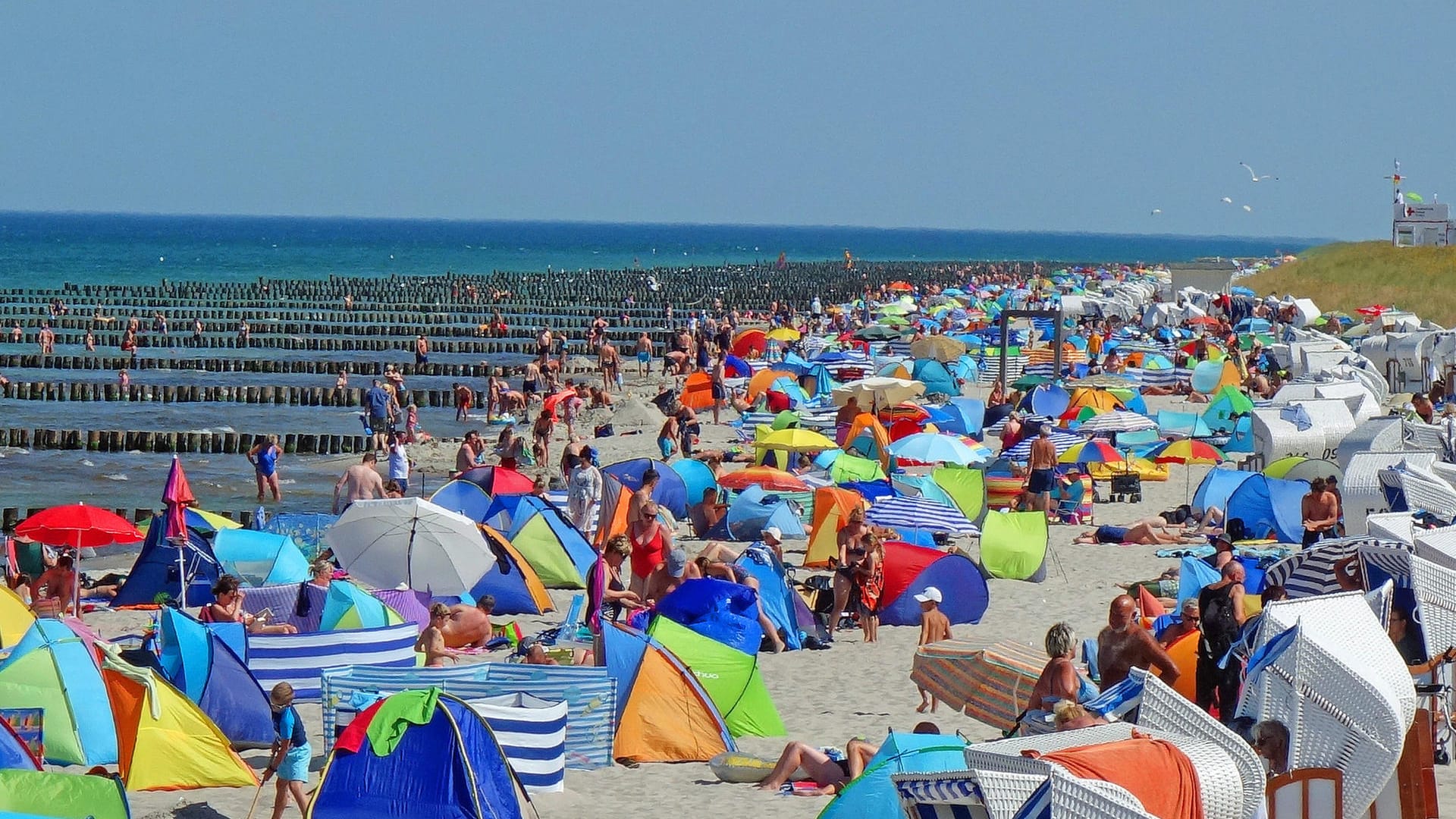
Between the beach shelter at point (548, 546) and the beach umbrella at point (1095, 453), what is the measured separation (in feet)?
23.8

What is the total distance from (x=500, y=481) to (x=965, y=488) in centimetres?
482

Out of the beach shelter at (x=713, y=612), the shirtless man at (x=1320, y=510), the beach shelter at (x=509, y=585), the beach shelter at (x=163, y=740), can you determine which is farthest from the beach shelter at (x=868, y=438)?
the beach shelter at (x=163, y=740)

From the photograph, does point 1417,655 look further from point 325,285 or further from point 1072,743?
point 325,285

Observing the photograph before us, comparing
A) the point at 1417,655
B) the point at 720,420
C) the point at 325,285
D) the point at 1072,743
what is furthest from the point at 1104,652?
the point at 325,285

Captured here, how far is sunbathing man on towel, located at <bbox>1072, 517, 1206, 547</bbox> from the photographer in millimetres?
16234

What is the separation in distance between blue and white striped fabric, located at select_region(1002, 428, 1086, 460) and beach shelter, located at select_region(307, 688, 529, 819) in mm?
11133

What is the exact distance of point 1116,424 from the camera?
20.8 metres

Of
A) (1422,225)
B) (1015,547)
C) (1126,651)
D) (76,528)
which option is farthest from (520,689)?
(1422,225)

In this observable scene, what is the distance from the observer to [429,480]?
22547 millimetres

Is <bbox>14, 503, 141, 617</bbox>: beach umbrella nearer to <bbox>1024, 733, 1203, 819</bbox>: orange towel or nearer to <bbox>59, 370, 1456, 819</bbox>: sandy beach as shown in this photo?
<bbox>59, 370, 1456, 819</bbox>: sandy beach

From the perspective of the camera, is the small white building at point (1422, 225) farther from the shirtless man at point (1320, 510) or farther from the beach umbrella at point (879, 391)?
the shirtless man at point (1320, 510)

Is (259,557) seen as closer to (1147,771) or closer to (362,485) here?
(362,485)

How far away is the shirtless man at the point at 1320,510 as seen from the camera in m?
13.8

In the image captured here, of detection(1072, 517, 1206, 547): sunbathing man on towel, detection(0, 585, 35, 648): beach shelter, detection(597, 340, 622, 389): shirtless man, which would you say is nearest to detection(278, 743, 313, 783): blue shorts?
detection(0, 585, 35, 648): beach shelter
